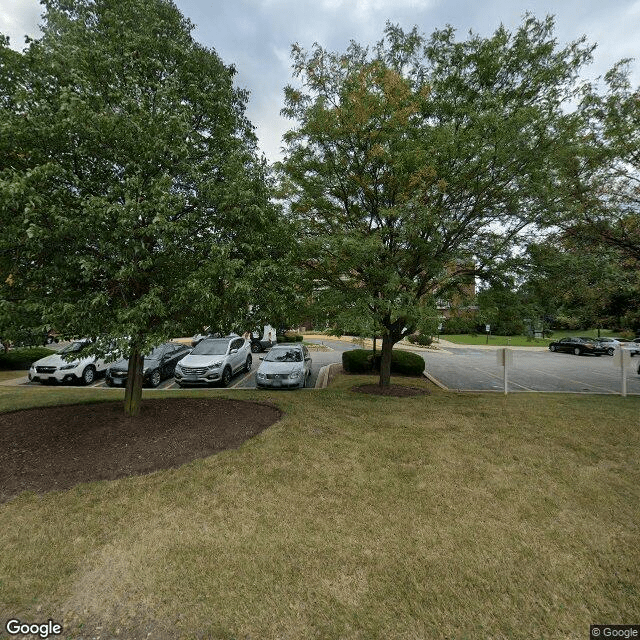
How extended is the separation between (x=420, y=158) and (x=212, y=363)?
9093mm

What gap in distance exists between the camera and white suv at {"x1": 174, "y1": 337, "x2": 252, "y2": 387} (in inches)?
455

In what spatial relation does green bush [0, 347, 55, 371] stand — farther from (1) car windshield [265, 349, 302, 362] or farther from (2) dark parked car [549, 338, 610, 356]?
(2) dark parked car [549, 338, 610, 356]

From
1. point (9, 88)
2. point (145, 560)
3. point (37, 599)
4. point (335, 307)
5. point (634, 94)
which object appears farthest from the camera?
point (634, 94)

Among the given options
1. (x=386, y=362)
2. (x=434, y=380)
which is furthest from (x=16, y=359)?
(x=434, y=380)

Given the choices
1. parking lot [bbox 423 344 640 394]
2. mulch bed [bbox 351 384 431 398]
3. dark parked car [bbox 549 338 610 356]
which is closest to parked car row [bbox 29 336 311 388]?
mulch bed [bbox 351 384 431 398]

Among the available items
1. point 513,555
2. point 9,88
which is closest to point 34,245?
point 9,88

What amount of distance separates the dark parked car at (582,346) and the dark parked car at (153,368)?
1177 inches

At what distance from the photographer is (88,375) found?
1216cm

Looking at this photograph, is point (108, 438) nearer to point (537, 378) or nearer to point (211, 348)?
point (211, 348)

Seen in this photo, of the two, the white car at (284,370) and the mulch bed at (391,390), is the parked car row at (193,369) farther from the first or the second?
the mulch bed at (391,390)

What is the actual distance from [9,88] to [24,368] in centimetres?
1389

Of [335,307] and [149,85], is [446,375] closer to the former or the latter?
[335,307]

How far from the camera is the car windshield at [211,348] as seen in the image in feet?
42.0

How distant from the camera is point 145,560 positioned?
301 cm
